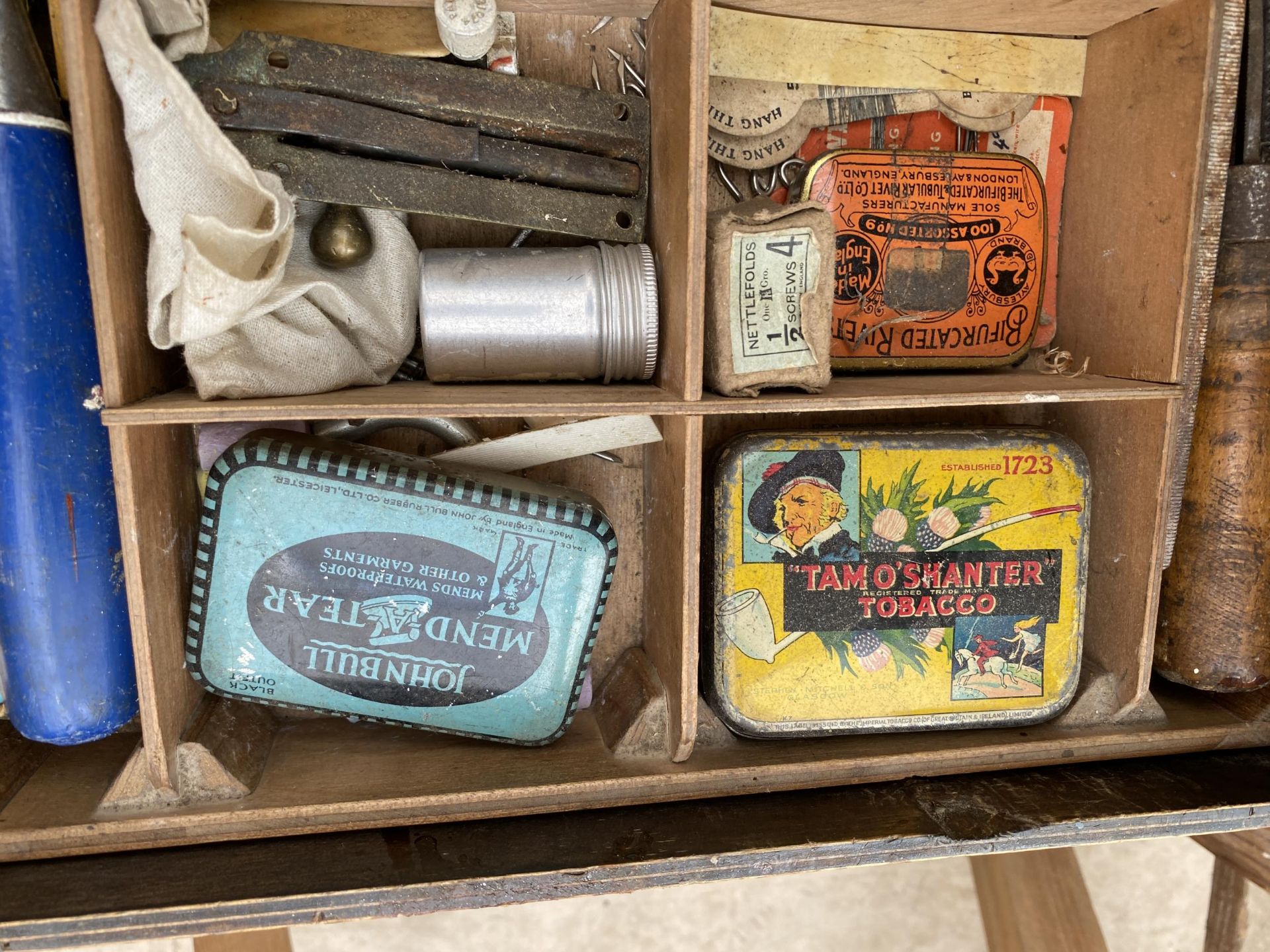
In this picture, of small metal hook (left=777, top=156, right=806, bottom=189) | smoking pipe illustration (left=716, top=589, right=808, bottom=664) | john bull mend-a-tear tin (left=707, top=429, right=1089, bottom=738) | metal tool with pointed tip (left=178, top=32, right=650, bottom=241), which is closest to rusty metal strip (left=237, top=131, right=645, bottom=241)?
metal tool with pointed tip (left=178, top=32, right=650, bottom=241)

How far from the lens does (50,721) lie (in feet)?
3.26

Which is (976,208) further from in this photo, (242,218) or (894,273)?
(242,218)

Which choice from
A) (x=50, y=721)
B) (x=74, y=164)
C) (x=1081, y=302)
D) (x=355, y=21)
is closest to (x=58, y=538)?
(x=50, y=721)

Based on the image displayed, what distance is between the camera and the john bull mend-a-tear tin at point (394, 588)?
1049 mm

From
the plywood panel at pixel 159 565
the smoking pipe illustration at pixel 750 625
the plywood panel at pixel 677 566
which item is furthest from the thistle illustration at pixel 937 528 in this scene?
the plywood panel at pixel 159 565

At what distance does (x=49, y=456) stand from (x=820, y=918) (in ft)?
5.92

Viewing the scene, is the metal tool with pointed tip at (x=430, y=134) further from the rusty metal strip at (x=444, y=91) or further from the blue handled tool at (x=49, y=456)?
the blue handled tool at (x=49, y=456)

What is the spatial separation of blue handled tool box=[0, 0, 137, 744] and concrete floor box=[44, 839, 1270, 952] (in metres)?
1.09

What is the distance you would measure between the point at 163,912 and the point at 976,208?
1384 millimetres

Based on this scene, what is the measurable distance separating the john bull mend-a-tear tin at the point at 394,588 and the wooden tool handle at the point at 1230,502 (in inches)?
32.9

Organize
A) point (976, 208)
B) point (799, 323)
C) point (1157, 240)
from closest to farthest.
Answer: point (799, 323) → point (1157, 240) → point (976, 208)

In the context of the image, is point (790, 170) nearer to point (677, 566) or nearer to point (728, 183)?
point (728, 183)

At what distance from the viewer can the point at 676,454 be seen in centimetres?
108

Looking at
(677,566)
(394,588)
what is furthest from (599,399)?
(394,588)
